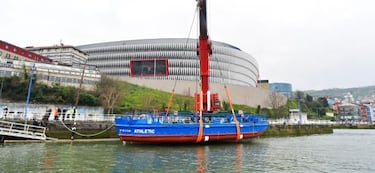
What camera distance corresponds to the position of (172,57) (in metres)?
96.6

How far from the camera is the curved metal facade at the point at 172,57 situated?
95625mm

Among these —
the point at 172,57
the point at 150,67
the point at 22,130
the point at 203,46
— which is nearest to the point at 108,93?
the point at 22,130

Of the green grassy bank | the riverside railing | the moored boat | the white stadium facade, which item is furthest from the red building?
the green grassy bank

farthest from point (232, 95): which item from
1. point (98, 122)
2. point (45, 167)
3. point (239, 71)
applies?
point (45, 167)

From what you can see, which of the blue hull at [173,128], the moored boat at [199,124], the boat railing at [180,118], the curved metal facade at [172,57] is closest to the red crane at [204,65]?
the moored boat at [199,124]

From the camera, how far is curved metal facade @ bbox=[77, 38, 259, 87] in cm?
9562

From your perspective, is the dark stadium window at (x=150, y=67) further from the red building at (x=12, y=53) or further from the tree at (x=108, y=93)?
the tree at (x=108, y=93)

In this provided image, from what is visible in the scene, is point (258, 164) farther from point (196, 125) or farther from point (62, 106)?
point (62, 106)

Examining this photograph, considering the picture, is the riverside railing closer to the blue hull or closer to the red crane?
the blue hull

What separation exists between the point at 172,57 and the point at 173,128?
238ft

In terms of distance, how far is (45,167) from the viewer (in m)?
14.0

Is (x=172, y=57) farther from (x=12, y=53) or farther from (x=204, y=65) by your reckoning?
(x=204, y=65)

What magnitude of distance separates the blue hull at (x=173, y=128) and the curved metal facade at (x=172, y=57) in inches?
2489

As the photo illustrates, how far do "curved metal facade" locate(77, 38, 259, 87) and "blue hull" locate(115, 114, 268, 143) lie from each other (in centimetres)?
6321
